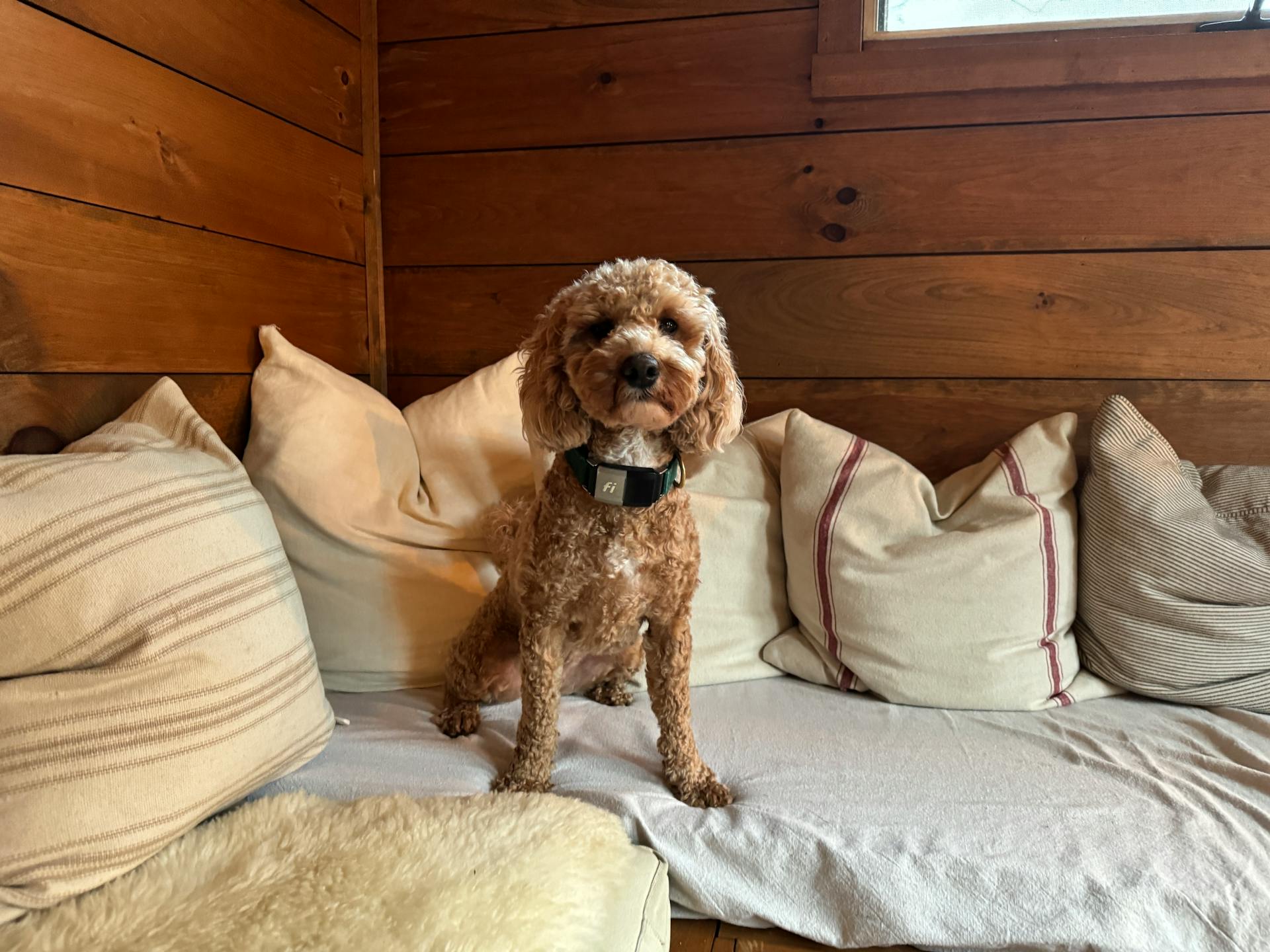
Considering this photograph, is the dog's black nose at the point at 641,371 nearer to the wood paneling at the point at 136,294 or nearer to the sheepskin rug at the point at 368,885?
the sheepskin rug at the point at 368,885

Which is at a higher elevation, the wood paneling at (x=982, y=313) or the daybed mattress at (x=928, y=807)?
the wood paneling at (x=982, y=313)

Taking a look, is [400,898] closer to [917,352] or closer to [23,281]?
[23,281]

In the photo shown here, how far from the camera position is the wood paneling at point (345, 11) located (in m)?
1.79

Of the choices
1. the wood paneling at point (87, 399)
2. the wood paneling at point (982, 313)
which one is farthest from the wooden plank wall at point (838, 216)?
the wood paneling at point (87, 399)

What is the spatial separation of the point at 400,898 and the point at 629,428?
641mm

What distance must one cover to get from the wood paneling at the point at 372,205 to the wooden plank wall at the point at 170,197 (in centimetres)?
2

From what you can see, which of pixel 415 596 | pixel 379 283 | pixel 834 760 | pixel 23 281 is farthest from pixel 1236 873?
pixel 379 283

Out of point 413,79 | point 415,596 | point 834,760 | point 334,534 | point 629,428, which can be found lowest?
point 834,760

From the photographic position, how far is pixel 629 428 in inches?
45.9

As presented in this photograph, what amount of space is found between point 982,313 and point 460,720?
4.24ft

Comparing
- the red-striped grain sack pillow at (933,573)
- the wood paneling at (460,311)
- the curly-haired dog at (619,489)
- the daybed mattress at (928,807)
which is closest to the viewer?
the daybed mattress at (928,807)

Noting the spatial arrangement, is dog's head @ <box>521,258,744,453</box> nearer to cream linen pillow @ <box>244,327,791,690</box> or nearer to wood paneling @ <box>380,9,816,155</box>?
cream linen pillow @ <box>244,327,791,690</box>

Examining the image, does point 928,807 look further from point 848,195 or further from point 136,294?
point 136,294

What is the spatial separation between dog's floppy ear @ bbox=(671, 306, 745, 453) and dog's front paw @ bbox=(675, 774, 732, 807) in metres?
0.49
